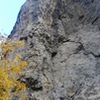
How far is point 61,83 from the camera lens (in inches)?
591

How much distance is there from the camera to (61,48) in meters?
18.1

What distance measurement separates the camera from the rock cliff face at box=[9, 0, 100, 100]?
14.0 metres

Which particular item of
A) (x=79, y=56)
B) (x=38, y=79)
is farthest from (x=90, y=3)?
(x=38, y=79)

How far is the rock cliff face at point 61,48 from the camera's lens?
46.0ft

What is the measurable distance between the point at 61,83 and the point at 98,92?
3156 mm

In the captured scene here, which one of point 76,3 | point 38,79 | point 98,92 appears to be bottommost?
point 98,92

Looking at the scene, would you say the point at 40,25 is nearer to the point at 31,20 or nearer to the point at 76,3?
the point at 31,20

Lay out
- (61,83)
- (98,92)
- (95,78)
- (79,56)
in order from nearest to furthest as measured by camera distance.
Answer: (98,92) < (95,78) < (61,83) < (79,56)

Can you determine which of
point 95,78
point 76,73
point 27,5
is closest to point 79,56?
point 76,73

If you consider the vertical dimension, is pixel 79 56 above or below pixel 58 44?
below

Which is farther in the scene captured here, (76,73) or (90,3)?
(90,3)

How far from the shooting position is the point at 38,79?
14383 millimetres

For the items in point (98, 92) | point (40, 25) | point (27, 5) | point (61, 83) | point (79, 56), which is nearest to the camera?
point (98, 92)

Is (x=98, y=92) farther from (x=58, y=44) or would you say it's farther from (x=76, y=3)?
(x=76, y=3)
